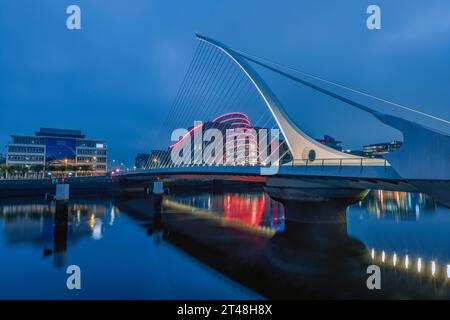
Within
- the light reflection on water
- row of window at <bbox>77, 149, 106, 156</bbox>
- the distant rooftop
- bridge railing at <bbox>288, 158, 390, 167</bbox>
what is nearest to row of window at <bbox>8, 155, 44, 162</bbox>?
row of window at <bbox>77, 149, 106, 156</bbox>

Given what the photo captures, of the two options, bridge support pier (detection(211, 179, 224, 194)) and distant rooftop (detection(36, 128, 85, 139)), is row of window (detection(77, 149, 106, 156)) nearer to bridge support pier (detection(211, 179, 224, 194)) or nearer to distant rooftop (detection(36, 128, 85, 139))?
distant rooftop (detection(36, 128, 85, 139))

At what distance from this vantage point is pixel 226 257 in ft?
49.0

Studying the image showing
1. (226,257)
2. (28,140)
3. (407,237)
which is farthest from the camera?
(28,140)

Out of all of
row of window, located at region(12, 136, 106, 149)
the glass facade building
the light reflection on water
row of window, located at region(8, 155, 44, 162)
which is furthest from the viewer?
row of window, located at region(12, 136, 106, 149)

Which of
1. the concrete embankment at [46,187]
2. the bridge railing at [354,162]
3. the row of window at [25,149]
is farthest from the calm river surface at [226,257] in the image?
the row of window at [25,149]

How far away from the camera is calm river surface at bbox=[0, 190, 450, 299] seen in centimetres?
1096

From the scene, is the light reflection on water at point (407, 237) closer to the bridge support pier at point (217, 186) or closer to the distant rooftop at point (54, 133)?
the bridge support pier at point (217, 186)

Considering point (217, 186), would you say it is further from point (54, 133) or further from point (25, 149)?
point (54, 133)

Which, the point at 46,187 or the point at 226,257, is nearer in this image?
the point at 226,257

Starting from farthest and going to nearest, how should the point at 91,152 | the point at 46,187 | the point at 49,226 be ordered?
the point at 91,152, the point at 46,187, the point at 49,226

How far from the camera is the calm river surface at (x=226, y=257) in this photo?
11.0 meters

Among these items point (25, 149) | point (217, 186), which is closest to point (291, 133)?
point (217, 186)
